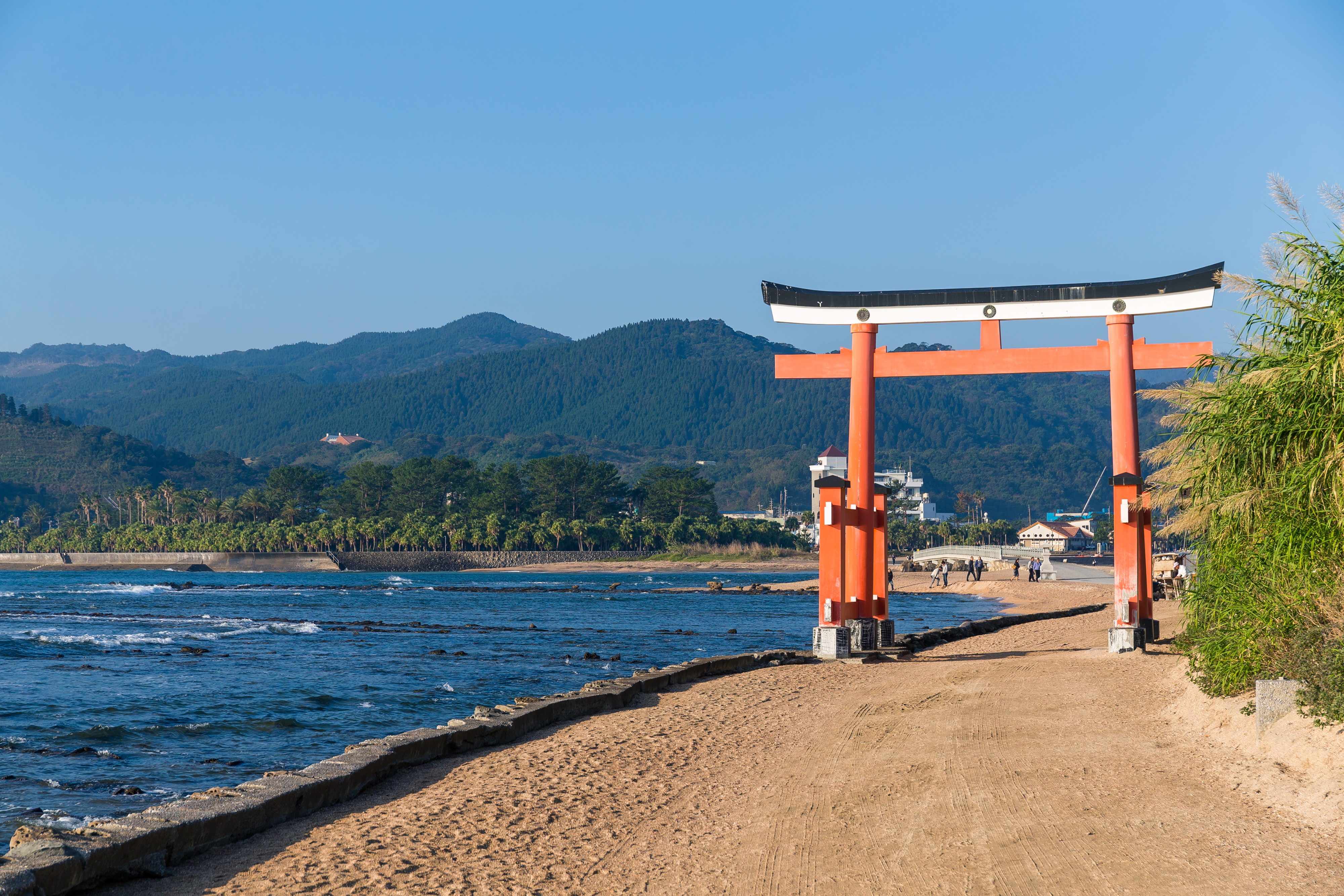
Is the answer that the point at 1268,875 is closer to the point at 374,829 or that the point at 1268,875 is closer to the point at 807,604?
the point at 374,829

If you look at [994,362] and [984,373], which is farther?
[984,373]

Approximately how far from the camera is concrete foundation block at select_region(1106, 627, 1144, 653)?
56.9ft

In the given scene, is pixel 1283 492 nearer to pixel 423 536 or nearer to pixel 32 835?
pixel 32 835

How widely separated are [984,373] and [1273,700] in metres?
10.6

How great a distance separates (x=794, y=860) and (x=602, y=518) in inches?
5447

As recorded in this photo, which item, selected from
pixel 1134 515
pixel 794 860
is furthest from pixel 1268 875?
pixel 1134 515

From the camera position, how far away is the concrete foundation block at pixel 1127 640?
1734 centimetres

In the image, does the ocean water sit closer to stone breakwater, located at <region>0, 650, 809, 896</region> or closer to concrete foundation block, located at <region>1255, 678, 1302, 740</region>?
stone breakwater, located at <region>0, 650, 809, 896</region>

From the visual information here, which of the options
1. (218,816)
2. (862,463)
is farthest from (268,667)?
(218,816)

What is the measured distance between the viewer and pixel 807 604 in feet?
196

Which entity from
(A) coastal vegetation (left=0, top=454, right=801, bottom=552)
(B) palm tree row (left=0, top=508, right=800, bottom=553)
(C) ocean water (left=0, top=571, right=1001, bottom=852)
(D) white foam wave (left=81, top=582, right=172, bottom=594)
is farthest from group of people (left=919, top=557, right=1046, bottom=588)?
(A) coastal vegetation (left=0, top=454, right=801, bottom=552)

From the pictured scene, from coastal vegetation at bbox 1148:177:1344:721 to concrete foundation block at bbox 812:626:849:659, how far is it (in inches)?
311

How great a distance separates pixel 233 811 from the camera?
7.36 m

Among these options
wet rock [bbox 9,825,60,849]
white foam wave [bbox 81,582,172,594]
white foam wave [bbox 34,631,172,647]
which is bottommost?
white foam wave [bbox 81,582,172,594]
